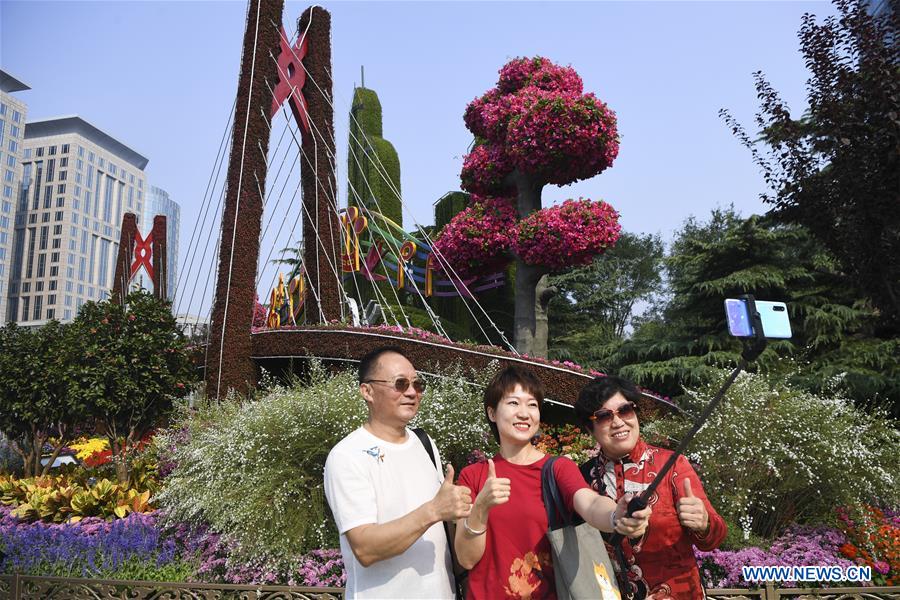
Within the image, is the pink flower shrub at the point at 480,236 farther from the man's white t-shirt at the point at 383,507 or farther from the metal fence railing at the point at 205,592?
the man's white t-shirt at the point at 383,507

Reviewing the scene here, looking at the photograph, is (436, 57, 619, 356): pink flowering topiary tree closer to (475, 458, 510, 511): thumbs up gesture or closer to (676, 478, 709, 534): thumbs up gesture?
(676, 478, 709, 534): thumbs up gesture

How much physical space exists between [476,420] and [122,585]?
345 cm

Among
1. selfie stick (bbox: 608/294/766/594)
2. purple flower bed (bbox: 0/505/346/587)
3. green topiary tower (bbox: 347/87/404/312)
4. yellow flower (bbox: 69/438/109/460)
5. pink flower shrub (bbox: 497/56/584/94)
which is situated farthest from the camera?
green topiary tower (bbox: 347/87/404/312)

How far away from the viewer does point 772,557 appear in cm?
505

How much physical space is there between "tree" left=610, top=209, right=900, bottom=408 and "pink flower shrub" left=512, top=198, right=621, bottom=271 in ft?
8.96

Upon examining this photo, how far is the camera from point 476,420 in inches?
260

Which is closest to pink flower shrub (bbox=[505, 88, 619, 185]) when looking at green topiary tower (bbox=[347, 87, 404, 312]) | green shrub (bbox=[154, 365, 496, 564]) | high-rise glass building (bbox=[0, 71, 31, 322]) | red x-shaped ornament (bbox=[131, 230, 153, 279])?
green topiary tower (bbox=[347, 87, 404, 312])

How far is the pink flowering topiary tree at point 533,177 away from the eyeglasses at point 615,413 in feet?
33.2

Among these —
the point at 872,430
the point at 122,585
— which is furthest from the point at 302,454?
the point at 872,430

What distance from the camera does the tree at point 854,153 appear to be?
7418mm

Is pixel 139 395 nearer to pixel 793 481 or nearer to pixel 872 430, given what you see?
pixel 793 481

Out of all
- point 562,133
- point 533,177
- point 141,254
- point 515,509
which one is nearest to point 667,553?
point 515,509

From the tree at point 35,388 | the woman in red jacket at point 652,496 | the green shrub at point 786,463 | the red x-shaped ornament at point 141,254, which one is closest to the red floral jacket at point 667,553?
the woman in red jacket at point 652,496

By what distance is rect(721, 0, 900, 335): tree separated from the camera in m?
7.42
